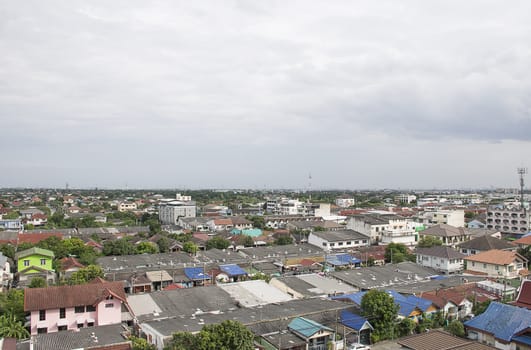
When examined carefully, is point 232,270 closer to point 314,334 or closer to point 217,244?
point 217,244

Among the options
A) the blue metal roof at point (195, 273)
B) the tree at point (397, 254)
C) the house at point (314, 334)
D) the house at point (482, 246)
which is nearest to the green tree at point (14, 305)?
the blue metal roof at point (195, 273)

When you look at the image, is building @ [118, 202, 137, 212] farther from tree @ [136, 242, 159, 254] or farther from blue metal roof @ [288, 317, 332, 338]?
blue metal roof @ [288, 317, 332, 338]

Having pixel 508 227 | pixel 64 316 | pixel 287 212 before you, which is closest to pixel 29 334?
pixel 64 316

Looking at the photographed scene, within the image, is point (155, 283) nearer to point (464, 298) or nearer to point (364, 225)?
point (464, 298)

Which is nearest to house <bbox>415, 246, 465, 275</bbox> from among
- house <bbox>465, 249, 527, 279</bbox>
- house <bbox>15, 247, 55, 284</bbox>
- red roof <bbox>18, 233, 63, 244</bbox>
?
house <bbox>465, 249, 527, 279</bbox>

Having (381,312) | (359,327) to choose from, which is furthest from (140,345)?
(381,312)

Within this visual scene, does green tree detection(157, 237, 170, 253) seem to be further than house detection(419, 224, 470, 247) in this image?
No

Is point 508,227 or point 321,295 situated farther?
point 508,227
